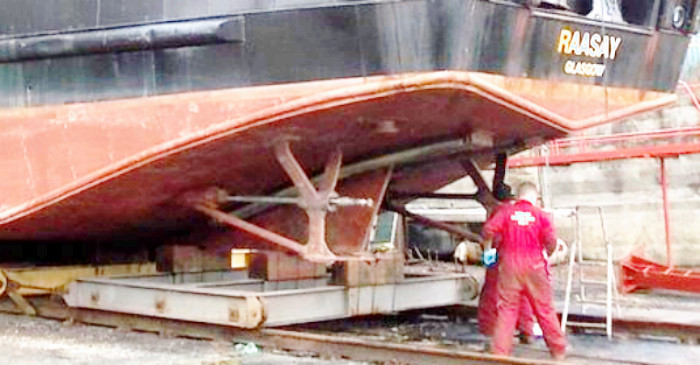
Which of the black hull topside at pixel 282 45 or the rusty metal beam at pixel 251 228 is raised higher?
the black hull topside at pixel 282 45

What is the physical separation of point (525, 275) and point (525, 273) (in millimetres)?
12

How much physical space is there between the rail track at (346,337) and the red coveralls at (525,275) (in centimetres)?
17

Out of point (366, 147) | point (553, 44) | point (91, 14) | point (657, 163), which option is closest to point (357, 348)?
point (366, 147)

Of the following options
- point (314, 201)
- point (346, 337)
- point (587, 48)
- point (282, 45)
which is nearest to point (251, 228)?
point (314, 201)

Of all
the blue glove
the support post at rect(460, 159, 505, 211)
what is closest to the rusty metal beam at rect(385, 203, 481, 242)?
the support post at rect(460, 159, 505, 211)

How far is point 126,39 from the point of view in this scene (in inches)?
263

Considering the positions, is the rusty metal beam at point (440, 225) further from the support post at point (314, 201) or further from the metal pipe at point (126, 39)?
the metal pipe at point (126, 39)

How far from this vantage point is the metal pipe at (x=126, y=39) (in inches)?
247

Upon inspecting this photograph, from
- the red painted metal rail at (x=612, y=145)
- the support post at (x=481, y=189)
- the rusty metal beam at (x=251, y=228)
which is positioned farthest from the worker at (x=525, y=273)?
the red painted metal rail at (x=612, y=145)

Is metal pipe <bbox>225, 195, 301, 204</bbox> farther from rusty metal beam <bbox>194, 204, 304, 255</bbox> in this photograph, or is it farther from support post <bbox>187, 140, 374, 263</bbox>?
rusty metal beam <bbox>194, 204, 304, 255</bbox>

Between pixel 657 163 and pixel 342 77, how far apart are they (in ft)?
27.4

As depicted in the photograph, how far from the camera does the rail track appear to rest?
588cm

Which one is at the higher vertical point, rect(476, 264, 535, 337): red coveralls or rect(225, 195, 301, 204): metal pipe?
rect(225, 195, 301, 204): metal pipe

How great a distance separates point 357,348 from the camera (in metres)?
6.21
